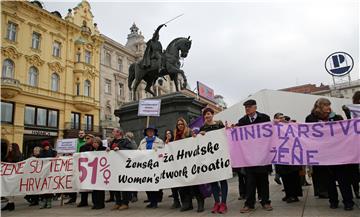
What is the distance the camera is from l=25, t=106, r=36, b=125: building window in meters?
29.6

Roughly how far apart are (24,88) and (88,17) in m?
14.3

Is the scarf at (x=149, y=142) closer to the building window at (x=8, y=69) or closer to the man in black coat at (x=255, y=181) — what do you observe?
the man in black coat at (x=255, y=181)

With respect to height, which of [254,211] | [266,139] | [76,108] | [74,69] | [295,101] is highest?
[74,69]

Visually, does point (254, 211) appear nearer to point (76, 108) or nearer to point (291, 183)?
point (291, 183)

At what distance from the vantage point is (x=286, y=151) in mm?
5348

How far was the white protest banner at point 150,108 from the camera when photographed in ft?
33.7

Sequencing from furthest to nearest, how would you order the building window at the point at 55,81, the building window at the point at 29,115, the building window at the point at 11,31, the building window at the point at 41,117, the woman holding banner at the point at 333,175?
1. the building window at the point at 55,81
2. the building window at the point at 41,117
3. the building window at the point at 29,115
4. the building window at the point at 11,31
5. the woman holding banner at the point at 333,175

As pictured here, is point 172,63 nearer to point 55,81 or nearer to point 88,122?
point 55,81

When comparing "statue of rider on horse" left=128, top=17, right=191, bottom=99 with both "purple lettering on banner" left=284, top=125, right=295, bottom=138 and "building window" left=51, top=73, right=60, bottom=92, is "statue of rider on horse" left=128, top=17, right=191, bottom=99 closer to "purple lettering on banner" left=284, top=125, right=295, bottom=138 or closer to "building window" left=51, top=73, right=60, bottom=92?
"purple lettering on banner" left=284, top=125, right=295, bottom=138

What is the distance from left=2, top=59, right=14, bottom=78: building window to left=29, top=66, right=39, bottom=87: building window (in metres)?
A: 1.96

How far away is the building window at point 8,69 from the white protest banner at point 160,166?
83.4 ft

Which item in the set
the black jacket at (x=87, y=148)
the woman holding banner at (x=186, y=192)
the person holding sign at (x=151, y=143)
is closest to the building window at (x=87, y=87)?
the black jacket at (x=87, y=148)

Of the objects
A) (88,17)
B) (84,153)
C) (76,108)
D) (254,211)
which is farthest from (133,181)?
(88,17)

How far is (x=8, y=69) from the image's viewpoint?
1135 inches
